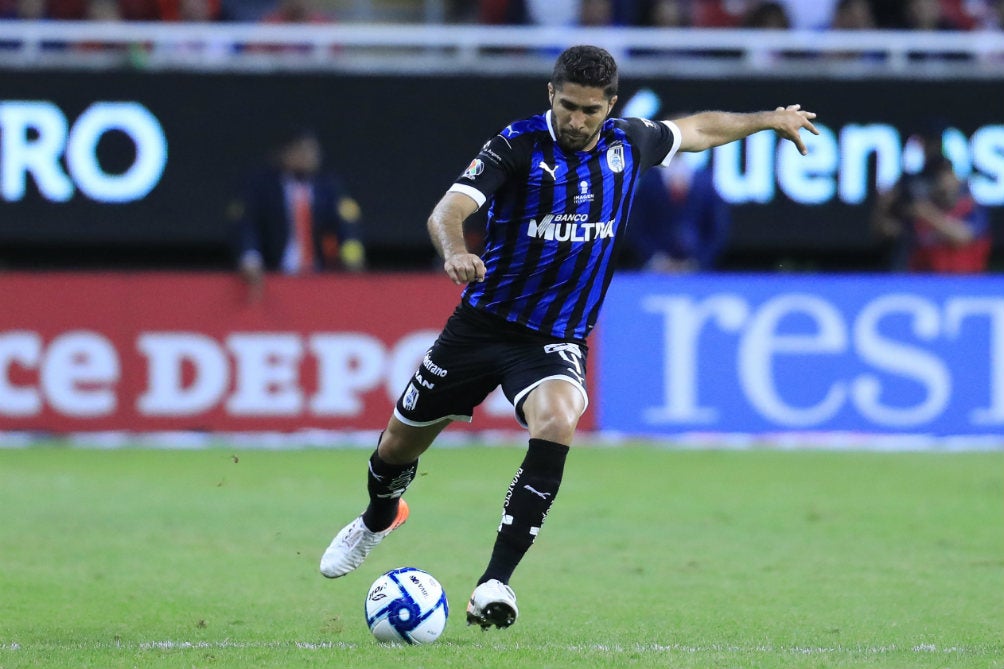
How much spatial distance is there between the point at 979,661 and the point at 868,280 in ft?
29.7

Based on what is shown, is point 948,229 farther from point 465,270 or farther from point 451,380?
point 465,270

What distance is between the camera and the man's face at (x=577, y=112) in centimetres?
649

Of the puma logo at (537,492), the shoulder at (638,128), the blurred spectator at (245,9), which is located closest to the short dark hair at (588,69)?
the shoulder at (638,128)

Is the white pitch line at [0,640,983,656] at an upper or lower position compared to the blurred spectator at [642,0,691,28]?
lower

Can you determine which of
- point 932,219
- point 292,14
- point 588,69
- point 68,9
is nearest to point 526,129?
point 588,69

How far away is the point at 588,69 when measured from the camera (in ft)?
21.1

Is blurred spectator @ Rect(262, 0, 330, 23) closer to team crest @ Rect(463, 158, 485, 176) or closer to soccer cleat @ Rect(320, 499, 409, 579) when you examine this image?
soccer cleat @ Rect(320, 499, 409, 579)

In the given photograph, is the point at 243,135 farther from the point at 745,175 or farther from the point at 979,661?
the point at 979,661

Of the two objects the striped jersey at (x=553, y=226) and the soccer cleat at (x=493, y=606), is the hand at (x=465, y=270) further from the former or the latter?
the soccer cleat at (x=493, y=606)

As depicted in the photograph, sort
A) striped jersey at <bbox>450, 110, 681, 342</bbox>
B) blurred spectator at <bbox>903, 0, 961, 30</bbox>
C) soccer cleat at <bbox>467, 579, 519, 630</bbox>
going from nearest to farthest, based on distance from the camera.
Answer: soccer cleat at <bbox>467, 579, 519, 630</bbox> → striped jersey at <bbox>450, 110, 681, 342</bbox> → blurred spectator at <bbox>903, 0, 961, 30</bbox>

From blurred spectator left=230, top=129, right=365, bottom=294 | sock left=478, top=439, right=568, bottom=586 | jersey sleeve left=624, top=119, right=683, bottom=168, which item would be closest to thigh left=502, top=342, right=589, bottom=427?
sock left=478, top=439, right=568, bottom=586

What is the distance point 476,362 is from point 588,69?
4.08 feet

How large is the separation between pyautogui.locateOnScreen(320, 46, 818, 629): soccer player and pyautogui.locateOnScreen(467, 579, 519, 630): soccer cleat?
1.11 feet

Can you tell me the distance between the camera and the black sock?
7379mm
